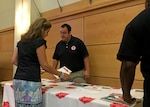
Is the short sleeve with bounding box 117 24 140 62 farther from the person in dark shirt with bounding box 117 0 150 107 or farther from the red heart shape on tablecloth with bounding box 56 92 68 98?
the red heart shape on tablecloth with bounding box 56 92 68 98

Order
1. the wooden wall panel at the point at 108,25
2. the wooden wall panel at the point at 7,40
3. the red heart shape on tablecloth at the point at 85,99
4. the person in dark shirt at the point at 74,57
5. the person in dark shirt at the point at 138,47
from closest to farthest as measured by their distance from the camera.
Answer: the person in dark shirt at the point at 138,47, the red heart shape on tablecloth at the point at 85,99, the wooden wall panel at the point at 108,25, the person in dark shirt at the point at 74,57, the wooden wall panel at the point at 7,40

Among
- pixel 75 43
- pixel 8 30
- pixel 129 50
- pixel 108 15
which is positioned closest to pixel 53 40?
pixel 75 43

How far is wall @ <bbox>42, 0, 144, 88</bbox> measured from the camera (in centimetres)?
245

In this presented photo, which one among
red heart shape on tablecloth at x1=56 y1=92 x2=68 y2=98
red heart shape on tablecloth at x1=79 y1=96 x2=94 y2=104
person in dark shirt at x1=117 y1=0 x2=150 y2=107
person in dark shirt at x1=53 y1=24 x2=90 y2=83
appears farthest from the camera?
person in dark shirt at x1=53 y1=24 x2=90 y2=83

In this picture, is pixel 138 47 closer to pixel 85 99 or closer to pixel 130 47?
pixel 130 47

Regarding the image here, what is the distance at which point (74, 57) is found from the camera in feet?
8.39

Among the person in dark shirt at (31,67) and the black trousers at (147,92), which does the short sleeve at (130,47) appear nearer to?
the black trousers at (147,92)

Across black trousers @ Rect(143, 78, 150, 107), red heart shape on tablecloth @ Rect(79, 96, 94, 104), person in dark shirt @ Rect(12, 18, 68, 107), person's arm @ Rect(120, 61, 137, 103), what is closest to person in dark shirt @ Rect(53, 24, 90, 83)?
person in dark shirt @ Rect(12, 18, 68, 107)

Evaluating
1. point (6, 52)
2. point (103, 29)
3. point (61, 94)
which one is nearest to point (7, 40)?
point (6, 52)

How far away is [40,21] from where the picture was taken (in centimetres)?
177

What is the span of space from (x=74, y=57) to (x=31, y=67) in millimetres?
946

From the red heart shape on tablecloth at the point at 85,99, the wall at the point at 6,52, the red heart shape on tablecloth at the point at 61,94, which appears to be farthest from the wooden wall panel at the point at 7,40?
the red heart shape on tablecloth at the point at 85,99

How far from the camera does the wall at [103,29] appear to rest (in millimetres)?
2453

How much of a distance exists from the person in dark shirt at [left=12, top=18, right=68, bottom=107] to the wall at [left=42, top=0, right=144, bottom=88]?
1.14 metres
